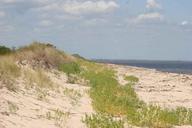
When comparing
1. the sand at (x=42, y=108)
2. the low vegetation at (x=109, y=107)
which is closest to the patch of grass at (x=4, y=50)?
the low vegetation at (x=109, y=107)

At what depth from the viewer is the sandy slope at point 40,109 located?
527 inches

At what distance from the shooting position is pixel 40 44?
123 feet

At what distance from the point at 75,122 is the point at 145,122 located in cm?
186

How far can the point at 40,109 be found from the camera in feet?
51.4

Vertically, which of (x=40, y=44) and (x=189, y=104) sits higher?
(x=40, y=44)

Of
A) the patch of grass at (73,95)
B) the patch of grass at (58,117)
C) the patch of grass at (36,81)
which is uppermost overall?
the patch of grass at (36,81)

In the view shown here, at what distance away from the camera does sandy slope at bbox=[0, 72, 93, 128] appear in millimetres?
13374

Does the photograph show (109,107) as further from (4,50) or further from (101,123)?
(4,50)

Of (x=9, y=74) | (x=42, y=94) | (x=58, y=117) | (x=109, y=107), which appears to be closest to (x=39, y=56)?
(x=9, y=74)

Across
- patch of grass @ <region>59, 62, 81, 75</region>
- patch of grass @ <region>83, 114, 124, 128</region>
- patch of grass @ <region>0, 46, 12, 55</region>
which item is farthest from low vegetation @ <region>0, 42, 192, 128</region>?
patch of grass @ <region>0, 46, 12, 55</region>

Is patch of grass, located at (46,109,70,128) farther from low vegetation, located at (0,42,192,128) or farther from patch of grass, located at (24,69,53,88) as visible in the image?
patch of grass, located at (24,69,53,88)

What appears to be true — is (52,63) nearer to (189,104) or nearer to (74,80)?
(74,80)

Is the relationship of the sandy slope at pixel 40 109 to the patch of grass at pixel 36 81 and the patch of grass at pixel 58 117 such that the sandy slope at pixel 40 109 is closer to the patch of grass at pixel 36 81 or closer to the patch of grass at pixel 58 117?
the patch of grass at pixel 58 117

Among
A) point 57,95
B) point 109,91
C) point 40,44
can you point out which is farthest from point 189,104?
point 40,44
